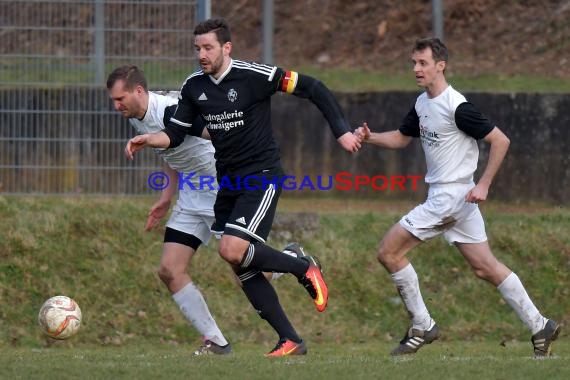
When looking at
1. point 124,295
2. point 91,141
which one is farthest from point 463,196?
point 91,141

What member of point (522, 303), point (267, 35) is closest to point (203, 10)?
point (267, 35)

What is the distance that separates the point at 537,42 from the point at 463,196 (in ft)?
27.3

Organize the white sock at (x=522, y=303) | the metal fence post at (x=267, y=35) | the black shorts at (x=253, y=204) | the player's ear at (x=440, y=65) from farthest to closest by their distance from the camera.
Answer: the metal fence post at (x=267, y=35), the player's ear at (x=440, y=65), the white sock at (x=522, y=303), the black shorts at (x=253, y=204)

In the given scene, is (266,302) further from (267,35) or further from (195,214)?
(267,35)

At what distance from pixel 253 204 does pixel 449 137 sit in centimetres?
142

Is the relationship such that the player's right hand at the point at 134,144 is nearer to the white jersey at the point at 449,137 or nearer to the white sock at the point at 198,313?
the white sock at the point at 198,313

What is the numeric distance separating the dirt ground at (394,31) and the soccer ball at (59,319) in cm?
832

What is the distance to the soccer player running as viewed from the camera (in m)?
8.38

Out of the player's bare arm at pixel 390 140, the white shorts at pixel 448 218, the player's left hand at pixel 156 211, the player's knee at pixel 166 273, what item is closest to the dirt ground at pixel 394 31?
the player's bare arm at pixel 390 140

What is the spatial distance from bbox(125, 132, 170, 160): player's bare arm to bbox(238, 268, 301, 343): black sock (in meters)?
0.99

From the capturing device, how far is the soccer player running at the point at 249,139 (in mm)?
8375

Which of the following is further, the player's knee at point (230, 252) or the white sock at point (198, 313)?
the white sock at point (198, 313)

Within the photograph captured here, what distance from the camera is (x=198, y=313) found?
364 inches

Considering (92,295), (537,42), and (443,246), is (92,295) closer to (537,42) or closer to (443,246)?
(443,246)
